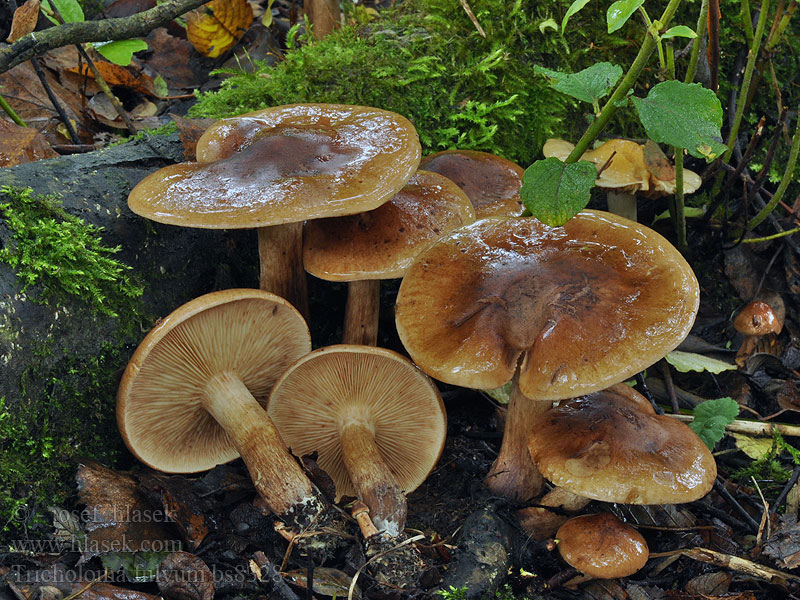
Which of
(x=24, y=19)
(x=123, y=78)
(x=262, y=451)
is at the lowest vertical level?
(x=262, y=451)

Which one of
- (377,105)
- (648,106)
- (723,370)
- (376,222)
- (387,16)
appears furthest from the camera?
(387,16)

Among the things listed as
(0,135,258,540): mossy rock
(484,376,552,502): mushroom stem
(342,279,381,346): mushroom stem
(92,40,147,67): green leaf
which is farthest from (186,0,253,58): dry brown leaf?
(484,376,552,502): mushroom stem

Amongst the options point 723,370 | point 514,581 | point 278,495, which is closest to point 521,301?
point 514,581

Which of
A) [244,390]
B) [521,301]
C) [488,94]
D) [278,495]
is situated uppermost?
[488,94]

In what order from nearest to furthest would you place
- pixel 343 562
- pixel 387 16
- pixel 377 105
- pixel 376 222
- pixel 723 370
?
pixel 343 562
pixel 376 222
pixel 723 370
pixel 377 105
pixel 387 16

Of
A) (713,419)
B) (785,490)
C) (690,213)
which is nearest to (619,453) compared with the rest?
(713,419)

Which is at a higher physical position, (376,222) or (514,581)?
(376,222)

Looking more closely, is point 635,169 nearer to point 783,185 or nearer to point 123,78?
point 783,185

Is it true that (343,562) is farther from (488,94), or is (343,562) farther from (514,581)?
(488,94)
